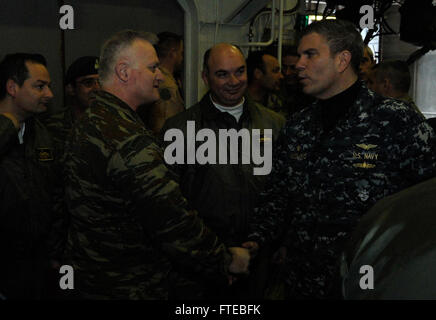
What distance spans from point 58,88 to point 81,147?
2.72 meters

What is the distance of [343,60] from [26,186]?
1572 millimetres

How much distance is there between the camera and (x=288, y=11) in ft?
17.2

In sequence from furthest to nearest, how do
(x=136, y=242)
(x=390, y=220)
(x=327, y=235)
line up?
1. (x=327, y=235)
2. (x=136, y=242)
3. (x=390, y=220)

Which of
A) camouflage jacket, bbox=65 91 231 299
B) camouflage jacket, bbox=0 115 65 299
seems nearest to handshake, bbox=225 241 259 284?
camouflage jacket, bbox=65 91 231 299

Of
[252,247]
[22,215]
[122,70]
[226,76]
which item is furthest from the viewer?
[226,76]

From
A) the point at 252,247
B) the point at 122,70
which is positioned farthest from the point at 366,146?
the point at 122,70

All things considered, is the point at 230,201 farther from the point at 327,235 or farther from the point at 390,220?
the point at 390,220

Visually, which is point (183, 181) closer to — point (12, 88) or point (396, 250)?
point (12, 88)

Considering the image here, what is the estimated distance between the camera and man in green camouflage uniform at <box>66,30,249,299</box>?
1.62 m

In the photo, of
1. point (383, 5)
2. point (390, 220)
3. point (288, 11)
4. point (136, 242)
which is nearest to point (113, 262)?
point (136, 242)

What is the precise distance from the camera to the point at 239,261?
1978mm

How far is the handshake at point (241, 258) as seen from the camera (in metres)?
1.96

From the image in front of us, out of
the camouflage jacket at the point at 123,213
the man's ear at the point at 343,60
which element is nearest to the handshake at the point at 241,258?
the camouflage jacket at the point at 123,213

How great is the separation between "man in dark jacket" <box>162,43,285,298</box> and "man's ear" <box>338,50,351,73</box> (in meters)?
0.74
